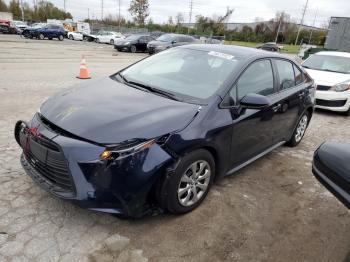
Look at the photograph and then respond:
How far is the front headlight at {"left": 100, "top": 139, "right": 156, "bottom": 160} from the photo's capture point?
2568mm

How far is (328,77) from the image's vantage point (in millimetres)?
8375

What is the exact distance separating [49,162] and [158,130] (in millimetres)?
984

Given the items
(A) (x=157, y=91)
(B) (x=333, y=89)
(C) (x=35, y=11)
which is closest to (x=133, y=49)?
(B) (x=333, y=89)

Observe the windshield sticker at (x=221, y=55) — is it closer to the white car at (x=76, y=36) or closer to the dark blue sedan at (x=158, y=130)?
the dark blue sedan at (x=158, y=130)

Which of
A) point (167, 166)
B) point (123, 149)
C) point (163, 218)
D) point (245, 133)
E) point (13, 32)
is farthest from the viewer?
point (13, 32)

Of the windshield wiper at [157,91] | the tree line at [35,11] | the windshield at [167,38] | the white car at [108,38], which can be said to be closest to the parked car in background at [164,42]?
the windshield at [167,38]

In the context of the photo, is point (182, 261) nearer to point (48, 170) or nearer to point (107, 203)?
point (107, 203)

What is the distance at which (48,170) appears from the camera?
2.82 m

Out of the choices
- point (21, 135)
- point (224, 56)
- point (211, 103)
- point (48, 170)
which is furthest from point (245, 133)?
point (21, 135)

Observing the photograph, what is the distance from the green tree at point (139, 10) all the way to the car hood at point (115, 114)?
62938 mm

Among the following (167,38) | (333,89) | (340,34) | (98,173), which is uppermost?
(340,34)

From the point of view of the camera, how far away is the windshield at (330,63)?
8967 millimetres

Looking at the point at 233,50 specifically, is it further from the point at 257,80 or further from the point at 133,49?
the point at 133,49

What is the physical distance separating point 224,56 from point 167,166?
1.79 metres
